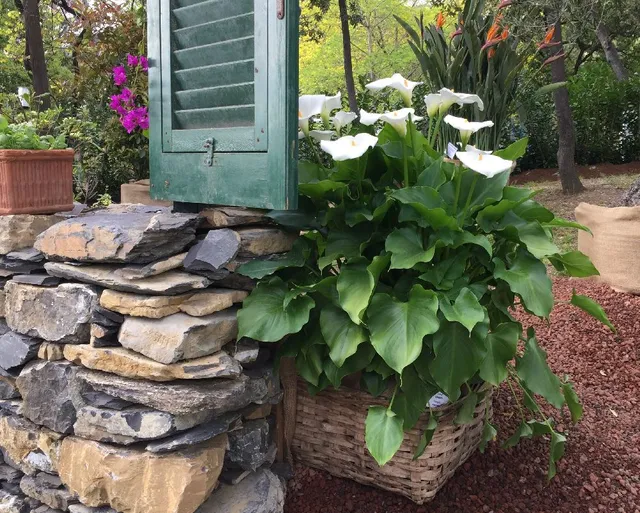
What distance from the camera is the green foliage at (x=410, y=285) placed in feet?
5.21

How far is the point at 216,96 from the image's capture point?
77.0 inches

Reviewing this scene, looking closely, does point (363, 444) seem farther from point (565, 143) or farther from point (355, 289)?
Answer: point (565, 143)

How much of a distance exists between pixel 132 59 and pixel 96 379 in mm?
2185

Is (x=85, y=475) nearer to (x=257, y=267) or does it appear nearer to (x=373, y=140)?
(x=257, y=267)

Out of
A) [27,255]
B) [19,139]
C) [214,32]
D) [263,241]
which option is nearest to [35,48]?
[19,139]

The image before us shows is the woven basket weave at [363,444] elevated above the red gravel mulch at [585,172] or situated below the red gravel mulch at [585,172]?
below

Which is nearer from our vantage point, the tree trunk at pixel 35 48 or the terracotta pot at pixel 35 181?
the terracotta pot at pixel 35 181

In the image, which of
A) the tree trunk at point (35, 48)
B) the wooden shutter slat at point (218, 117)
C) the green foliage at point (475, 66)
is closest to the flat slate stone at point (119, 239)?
the wooden shutter slat at point (218, 117)

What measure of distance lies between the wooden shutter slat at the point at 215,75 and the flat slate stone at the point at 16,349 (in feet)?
3.33

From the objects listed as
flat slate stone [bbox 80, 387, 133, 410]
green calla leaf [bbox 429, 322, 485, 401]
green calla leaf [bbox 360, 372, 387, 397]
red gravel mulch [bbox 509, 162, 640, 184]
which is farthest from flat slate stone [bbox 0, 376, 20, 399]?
red gravel mulch [bbox 509, 162, 640, 184]

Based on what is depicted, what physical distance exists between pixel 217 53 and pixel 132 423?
1196mm

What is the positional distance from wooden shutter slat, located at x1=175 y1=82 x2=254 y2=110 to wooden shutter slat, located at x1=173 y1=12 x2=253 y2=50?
6.2 inches

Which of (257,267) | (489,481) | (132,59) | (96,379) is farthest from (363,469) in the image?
(132,59)

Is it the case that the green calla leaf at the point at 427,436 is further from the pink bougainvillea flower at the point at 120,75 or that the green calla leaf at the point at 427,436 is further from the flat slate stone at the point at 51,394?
the pink bougainvillea flower at the point at 120,75
